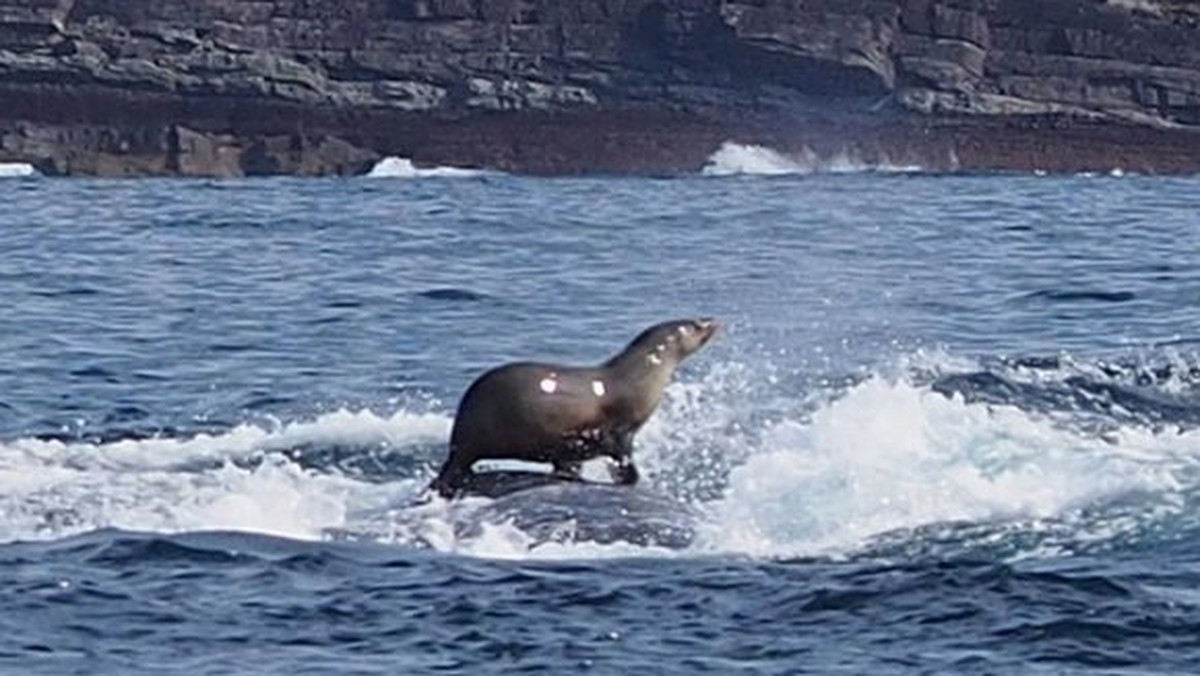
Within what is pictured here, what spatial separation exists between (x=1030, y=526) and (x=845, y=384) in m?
5.61

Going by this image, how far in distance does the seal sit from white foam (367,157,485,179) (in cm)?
4143

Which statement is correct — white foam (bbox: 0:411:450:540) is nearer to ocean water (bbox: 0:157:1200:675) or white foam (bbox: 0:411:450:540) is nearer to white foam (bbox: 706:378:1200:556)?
ocean water (bbox: 0:157:1200:675)

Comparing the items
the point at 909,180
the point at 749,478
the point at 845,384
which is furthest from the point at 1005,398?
the point at 909,180

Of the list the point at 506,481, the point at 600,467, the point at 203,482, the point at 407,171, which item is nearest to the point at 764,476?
the point at 600,467

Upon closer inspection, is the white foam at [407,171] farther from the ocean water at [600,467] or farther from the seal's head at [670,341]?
the seal's head at [670,341]

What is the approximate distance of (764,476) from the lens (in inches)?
630

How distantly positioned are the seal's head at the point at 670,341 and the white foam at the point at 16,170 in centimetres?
4020

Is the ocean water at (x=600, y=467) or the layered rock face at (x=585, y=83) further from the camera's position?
the layered rock face at (x=585, y=83)

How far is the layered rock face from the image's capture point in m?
65.4

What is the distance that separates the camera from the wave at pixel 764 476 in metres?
14.2

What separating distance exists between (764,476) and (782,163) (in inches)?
1887

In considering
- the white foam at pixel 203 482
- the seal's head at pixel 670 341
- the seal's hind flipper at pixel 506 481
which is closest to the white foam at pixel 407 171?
the white foam at pixel 203 482

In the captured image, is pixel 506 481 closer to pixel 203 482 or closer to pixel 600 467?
pixel 600 467

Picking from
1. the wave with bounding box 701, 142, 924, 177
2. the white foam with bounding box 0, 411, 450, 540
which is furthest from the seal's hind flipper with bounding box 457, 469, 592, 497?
the wave with bounding box 701, 142, 924, 177
